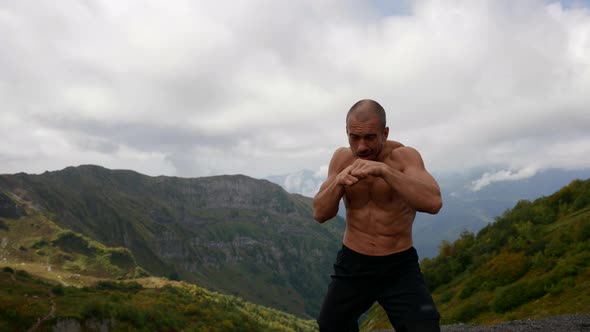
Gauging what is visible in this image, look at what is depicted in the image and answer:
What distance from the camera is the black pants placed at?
4.54m

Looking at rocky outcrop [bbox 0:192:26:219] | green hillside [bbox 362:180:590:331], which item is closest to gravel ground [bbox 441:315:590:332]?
green hillside [bbox 362:180:590:331]

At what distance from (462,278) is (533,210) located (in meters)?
12.5

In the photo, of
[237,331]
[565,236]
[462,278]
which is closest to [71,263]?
[237,331]

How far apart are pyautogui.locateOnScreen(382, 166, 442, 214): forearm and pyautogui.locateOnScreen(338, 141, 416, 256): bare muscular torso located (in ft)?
1.85

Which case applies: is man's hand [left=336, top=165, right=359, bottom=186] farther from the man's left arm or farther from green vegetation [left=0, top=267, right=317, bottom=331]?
green vegetation [left=0, top=267, right=317, bottom=331]

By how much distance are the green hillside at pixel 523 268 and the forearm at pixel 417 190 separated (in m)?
14.6

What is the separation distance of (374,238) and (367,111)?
161 cm

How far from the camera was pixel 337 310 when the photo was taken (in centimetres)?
486

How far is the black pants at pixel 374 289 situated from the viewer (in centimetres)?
454

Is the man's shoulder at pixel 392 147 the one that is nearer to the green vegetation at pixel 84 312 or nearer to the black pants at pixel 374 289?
the black pants at pixel 374 289

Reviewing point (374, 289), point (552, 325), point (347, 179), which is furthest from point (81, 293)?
point (347, 179)

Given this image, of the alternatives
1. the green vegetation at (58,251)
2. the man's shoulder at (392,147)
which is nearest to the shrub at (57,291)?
the man's shoulder at (392,147)

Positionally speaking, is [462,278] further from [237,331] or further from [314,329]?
[314,329]

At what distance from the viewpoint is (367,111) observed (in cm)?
457
